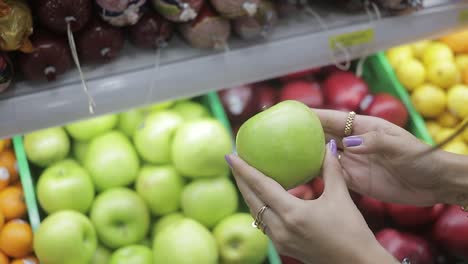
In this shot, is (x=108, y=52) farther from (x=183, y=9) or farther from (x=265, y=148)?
(x=265, y=148)

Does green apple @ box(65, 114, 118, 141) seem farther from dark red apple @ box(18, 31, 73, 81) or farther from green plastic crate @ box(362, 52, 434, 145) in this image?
green plastic crate @ box(362, 52, 434, 145)

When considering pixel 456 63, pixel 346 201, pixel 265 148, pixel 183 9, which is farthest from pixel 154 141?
pixel 456 63

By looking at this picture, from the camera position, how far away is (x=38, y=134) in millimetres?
1531

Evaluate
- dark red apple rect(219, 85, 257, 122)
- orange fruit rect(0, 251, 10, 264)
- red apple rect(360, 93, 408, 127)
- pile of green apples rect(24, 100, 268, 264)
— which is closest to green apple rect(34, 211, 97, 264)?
pile of green apples rect(24, 100, 268, 264)

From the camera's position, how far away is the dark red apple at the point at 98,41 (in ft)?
4.17

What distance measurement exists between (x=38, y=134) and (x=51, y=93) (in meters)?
0.33

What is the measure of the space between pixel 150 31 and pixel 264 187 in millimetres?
608

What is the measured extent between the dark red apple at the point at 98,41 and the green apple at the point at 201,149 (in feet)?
1.00

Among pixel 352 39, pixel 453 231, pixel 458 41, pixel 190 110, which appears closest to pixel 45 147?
pixel 190 110

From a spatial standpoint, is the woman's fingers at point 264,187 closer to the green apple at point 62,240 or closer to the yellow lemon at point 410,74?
the green apple at point 62,240

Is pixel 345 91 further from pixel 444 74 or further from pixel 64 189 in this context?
pixel 64 189

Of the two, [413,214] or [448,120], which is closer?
[413,214]

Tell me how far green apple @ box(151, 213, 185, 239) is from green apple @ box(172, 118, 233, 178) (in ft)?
0.41

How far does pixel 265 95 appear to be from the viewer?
1775 millimetres
